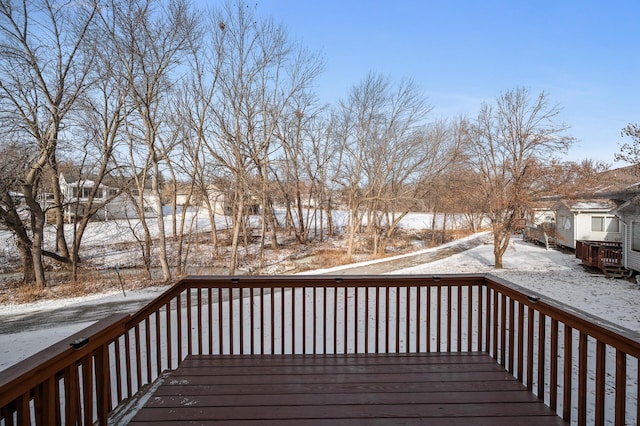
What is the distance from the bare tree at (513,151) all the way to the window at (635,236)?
3341 millimetres

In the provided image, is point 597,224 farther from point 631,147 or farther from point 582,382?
point 582,382

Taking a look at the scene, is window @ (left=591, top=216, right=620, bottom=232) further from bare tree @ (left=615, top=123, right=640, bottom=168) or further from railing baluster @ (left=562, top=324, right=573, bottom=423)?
railing baluster @ (left=562, top=324, right=573, bottom=423)

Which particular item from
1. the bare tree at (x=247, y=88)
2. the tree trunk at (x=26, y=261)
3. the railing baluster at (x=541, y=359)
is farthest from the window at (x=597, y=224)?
the tree trunk at (x=26, y=261)

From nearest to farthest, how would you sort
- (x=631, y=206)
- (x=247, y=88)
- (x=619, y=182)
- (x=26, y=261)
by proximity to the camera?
(x=26, y=261) < (x=631, y=206) < (x=247, y=88) < (x=619, y=182)

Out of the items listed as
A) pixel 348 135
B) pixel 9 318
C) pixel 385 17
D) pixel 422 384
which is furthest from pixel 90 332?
pixel 348 135

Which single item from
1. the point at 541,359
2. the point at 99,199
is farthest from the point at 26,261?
the point at 541,359

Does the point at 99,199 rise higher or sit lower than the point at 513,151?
lower

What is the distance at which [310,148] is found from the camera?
1955 centimetres

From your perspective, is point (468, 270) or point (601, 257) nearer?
point (601, 257)

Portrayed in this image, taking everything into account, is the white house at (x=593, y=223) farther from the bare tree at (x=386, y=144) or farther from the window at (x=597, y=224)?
the bare tree at (x=386, y=144)

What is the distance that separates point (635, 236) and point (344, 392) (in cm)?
1334

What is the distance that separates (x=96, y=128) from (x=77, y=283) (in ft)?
17.2

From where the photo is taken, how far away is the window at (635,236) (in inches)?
422

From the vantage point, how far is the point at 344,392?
2.22 m
